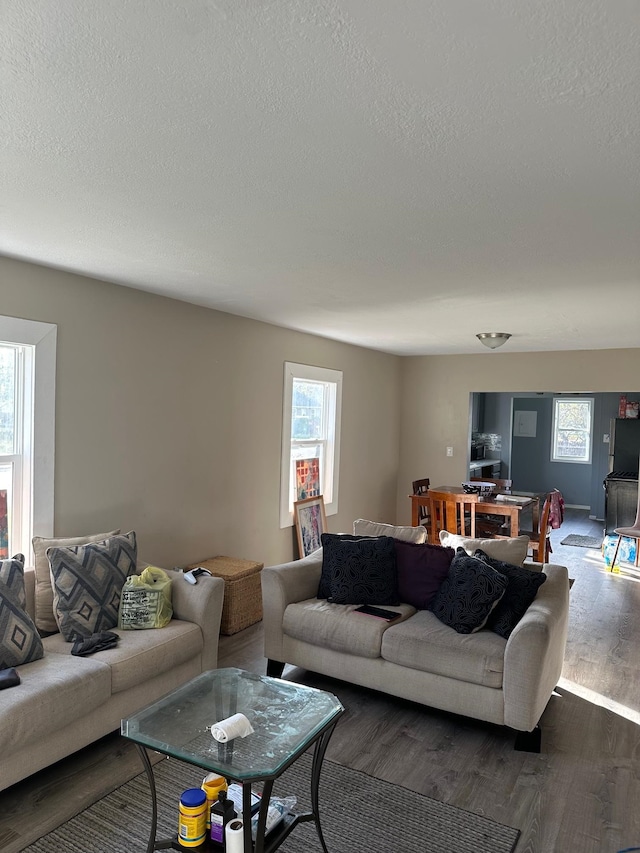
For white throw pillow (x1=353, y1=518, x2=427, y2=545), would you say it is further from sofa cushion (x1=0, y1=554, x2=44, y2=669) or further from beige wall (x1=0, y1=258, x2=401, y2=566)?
sofa cushion (x1=0, y1=554, x2=44, y2=669)

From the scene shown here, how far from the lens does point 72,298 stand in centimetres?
377

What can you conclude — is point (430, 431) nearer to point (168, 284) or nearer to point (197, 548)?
point (197, 548)

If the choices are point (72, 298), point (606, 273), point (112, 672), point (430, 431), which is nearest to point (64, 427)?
point (72, 298)

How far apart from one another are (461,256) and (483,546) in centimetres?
176

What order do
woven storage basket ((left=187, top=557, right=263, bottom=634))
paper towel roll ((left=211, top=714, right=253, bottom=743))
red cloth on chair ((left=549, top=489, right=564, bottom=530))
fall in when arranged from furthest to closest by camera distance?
red cloth on chair ((left=549, top=489, right=564, bottom=530)) → woven storage basket ((left=187, top=557, right=263, bottom=634)) → paper towel roll ((left=211, top=714, right=253, bottom=743))

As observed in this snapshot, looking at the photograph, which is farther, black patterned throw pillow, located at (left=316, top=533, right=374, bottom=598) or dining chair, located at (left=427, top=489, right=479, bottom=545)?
dining chair, located at (left=427, top=489, right=479, bottom=545)

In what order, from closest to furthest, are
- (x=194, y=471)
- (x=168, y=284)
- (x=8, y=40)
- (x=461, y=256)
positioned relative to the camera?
(x=8, y=40) < (x=461, y=256) < (x=168, y=284) < (x=194, y=471)

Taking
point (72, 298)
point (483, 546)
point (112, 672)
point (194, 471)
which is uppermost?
point (72, 298)

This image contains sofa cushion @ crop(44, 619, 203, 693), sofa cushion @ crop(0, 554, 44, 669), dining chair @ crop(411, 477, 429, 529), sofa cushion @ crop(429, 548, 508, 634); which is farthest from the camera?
dining chair @ crop(411, 477, 429, 529)

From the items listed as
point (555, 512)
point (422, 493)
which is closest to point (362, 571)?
point (422, 493)

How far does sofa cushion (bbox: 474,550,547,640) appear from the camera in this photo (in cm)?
330

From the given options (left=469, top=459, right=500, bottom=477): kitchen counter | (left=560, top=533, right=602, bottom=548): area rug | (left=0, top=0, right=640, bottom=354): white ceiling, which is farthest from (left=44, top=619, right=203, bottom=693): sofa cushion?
(left=469, top=459, right=500, bottom=477): kitchen counter

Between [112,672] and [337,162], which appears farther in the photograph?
[112,672]

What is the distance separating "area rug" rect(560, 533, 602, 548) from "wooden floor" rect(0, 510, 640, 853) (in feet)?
13.4
